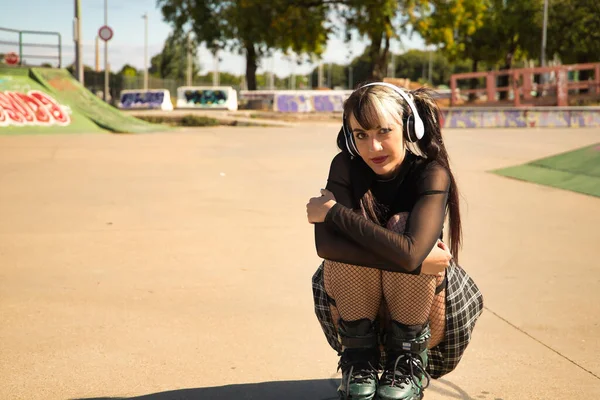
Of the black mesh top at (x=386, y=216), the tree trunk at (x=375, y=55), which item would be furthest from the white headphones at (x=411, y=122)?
the tree trunk at (x=375, y=55)

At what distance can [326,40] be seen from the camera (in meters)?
40.7

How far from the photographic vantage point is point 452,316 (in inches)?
103

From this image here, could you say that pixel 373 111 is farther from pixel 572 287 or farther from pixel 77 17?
pixel 77 17

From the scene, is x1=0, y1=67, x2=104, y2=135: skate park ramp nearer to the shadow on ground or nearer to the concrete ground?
the concrete ground

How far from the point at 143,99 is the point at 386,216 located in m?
40.5

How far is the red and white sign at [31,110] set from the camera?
18641 mm

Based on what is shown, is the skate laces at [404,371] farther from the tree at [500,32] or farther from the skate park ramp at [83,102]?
the tree at [500,32]

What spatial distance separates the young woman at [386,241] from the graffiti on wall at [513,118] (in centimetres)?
2058

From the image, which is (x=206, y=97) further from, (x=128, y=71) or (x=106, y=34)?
(x=128, y=71)

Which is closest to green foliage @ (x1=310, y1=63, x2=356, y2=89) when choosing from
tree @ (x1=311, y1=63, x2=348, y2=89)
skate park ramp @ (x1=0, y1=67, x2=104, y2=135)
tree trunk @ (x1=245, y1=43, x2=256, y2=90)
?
tree @ (x1=311, y1=63, x2=348, y2=89)

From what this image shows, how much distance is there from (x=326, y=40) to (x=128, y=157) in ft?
97.2

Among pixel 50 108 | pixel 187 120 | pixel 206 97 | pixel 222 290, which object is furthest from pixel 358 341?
pixel 206 97

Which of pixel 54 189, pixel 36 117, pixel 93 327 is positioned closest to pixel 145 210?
pixel 54 189

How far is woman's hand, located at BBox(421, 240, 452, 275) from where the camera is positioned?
7.94 feet
